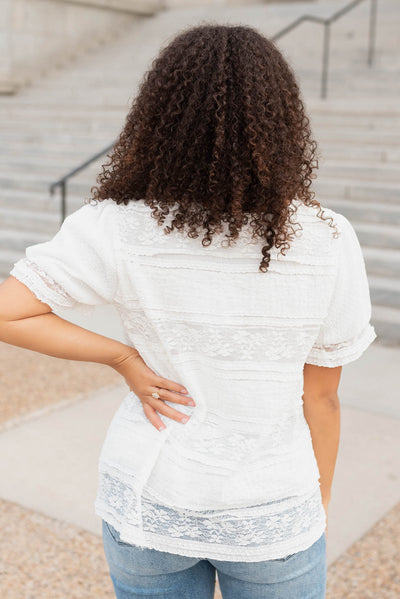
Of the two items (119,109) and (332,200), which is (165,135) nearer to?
(332,200)

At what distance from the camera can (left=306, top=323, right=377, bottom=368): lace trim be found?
1.43 m

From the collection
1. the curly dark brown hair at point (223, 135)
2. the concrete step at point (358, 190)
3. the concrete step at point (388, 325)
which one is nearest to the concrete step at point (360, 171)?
the concrete step at point (358, 190)

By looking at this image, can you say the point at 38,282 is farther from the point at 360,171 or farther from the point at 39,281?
the point at 360,171

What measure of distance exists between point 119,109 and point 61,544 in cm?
965

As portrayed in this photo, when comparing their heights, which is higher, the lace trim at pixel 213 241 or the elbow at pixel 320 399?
the lace trim at pixel 213 241

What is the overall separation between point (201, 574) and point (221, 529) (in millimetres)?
174

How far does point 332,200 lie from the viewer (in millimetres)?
7938

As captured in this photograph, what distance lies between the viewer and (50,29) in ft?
51.1

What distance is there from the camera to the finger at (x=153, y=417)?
4.53 ft

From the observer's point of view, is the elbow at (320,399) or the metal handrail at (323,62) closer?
the elbow at (320,399)

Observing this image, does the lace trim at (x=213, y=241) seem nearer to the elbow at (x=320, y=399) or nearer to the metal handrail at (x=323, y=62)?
the elbow at (x=320, y=399)

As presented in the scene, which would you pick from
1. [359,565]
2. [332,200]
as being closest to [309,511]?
[359,565]

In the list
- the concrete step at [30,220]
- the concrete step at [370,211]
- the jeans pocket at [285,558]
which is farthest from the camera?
the concrete step at [30,220]

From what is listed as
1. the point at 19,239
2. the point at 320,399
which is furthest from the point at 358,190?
the point at 320,399
